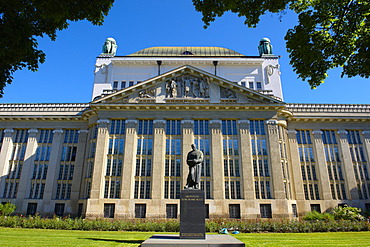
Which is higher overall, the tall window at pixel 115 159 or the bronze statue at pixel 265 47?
the bronze statue at pixel 265 47

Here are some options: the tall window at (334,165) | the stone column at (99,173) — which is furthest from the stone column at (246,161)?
the stone column at (99,173)

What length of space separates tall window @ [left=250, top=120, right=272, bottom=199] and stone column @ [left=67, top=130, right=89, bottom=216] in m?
23.4

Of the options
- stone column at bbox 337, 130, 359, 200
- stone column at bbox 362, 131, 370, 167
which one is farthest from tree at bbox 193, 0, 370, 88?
stone column at bbox 362, 131, 370, 167

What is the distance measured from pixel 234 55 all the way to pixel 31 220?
1604 inches

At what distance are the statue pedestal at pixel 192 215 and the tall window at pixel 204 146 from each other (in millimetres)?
16934

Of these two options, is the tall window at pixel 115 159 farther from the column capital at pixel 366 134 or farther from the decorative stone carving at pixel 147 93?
the column capital at pixel 366 134

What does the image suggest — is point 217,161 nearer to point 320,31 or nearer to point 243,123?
point 243,123

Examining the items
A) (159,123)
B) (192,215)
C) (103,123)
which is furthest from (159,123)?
(192,215)

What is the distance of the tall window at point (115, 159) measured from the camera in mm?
32469

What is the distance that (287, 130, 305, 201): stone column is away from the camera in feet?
113

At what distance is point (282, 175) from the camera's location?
3231cm

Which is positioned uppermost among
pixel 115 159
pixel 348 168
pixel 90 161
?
pixel 115 159

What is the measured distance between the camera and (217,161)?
3309 cm

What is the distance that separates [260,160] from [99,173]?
→ 20.6 metres
